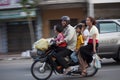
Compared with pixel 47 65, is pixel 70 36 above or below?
above

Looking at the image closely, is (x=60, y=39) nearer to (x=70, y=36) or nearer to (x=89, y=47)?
(x=70, y=36)

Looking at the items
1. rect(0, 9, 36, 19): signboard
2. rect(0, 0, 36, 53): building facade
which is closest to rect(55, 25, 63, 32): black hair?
rect(0, 9, 36, 19): signboard

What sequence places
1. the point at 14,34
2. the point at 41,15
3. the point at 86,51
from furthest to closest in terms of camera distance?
the point at 14,34 < the point at 41,15 < the point at 86,51

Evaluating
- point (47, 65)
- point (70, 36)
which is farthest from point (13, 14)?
point (70, 36)

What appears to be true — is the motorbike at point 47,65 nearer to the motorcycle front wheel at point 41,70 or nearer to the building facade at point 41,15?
the motorcycle front wheel at point 41,70

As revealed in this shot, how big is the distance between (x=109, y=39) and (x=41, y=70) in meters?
3.89

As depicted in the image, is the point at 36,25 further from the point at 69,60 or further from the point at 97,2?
the point at 69,60

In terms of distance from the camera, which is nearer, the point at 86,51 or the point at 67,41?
the point at 67,41

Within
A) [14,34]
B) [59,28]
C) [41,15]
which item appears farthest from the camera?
[14,34]

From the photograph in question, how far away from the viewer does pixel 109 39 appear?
14.9 m

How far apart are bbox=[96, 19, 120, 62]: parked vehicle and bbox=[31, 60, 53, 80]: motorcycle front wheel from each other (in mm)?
3425

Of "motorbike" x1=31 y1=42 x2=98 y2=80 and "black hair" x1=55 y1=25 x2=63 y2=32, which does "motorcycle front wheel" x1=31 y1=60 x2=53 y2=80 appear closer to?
"motorbike" x1=31 y1=42 x2=98 y2=80

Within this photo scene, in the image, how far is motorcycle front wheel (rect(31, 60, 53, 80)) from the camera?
11789mm

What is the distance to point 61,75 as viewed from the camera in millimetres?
12938
